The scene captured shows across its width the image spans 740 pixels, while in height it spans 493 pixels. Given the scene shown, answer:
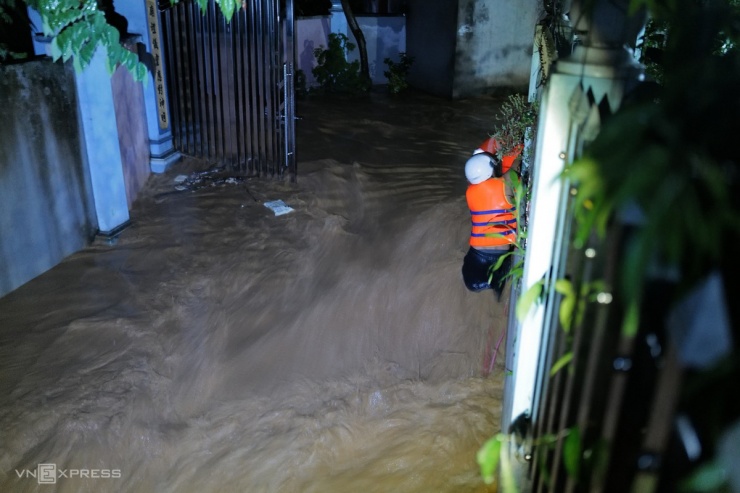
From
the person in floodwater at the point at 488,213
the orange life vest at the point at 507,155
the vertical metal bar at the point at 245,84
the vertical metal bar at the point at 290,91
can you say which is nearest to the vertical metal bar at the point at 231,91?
the vertical metal bar at the point at 245,84

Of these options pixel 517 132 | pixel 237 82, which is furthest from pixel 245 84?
pixel 517 132

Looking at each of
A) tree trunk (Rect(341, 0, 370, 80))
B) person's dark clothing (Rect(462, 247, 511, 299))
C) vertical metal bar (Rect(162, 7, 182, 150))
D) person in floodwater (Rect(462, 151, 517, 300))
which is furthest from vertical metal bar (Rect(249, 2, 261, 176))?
tree trunk (Rect(341, 0, 370, 80))

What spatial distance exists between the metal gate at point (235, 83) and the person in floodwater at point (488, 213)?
3542 mm

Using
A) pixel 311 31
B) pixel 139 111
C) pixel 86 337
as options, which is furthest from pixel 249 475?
pixel 311 31

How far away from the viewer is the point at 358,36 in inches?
542

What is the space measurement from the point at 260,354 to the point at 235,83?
4010mm

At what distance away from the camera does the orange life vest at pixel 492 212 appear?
14.1 ft

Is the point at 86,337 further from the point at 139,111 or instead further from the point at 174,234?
the point at 139,111

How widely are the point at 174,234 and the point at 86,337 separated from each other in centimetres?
188

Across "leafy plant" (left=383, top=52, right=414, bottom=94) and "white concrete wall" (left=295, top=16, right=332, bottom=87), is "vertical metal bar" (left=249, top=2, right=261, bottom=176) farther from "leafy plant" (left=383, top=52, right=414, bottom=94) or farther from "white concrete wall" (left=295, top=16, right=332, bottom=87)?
"leafy plant" (left=383, top=52, right=414, bottom=94)

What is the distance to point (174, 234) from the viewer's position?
648 cm

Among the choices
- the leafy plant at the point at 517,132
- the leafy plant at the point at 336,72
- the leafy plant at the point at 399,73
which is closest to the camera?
the leafy plant at the point at 517,132

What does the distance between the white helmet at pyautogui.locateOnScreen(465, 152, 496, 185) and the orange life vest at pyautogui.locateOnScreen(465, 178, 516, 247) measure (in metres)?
0.05

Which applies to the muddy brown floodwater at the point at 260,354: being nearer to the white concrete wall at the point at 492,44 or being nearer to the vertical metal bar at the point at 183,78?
the vertical metal bar at the point at 183,78
